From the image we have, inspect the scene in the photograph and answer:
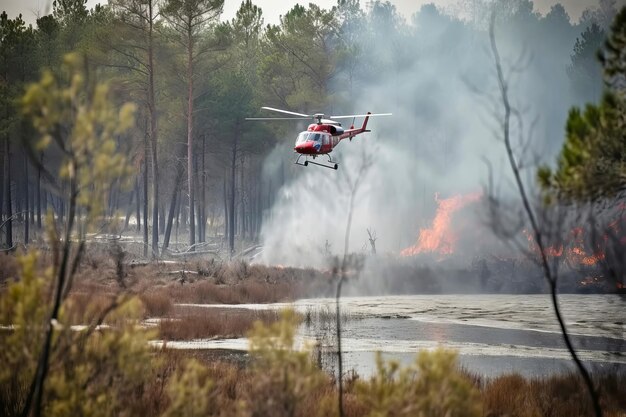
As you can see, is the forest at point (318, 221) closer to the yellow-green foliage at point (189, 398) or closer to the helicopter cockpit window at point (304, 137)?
the yellow-green foliage at point (189, 398)

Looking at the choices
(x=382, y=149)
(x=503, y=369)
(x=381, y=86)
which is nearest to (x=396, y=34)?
(x=381, y=86)

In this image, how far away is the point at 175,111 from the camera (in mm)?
50875

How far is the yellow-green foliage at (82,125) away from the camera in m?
6.17

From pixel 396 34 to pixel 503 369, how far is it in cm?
5034

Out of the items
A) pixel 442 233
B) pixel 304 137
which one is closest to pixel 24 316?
pixel 304 137

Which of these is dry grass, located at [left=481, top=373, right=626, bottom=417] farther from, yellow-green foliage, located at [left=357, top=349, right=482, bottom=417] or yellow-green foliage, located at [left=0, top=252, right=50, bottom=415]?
yellow-green foliage, located at [left=0, top=252, right=50, bottom=415]

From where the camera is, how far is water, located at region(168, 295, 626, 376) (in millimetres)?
16922

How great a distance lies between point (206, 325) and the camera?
69.1 ft

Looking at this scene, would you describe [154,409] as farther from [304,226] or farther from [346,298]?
[304,226]

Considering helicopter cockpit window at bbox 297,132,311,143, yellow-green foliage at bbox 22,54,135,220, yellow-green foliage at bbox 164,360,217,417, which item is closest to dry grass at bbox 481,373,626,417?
yellow-green foliage at bbox 164,360,217,417

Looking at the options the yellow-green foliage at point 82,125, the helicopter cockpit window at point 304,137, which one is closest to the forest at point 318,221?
the yellow-green foliage at point 82,125

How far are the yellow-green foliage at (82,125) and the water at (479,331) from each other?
888 centimetres

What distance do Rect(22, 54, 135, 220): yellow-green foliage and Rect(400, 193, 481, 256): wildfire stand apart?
3886 cm

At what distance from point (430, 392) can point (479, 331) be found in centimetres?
1572
